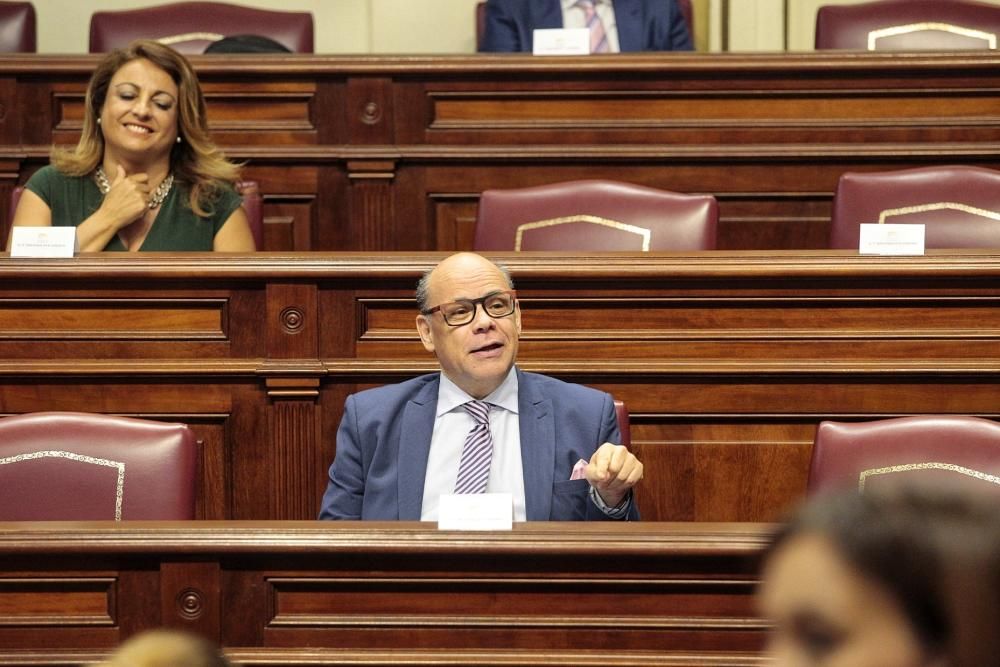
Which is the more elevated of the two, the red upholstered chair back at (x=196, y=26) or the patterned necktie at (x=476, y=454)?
the red upholstered chair back at (x=196, y=26)

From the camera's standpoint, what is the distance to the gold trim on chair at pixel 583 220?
Result: 8.38 feet

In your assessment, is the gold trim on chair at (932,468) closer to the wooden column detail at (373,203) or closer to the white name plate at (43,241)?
the white name plate at (43,241)

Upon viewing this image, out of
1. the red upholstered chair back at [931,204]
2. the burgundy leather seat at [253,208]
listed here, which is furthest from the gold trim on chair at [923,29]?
the burgundy leather seat at [253,208]

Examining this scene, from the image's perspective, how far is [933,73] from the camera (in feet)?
9.74

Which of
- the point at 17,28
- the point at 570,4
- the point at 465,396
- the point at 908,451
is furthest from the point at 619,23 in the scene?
the point at 908,451

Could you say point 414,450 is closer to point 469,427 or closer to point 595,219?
point 469,427

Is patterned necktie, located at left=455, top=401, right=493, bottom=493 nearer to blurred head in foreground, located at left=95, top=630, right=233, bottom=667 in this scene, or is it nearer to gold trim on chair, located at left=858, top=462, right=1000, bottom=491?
gold trim on chair, located at left=858, top=462, right=1000, bottom=491

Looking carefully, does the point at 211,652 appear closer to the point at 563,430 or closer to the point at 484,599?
the point at 484,599

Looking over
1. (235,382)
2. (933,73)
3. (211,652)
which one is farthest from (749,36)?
(211,652)

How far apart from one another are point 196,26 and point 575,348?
1.99 m

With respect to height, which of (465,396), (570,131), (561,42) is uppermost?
(561,42)

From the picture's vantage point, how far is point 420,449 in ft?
6.41

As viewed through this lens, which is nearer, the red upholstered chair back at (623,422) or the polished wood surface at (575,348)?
the red upholstered chair back at (623,422)

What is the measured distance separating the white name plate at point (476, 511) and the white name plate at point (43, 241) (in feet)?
3.42
